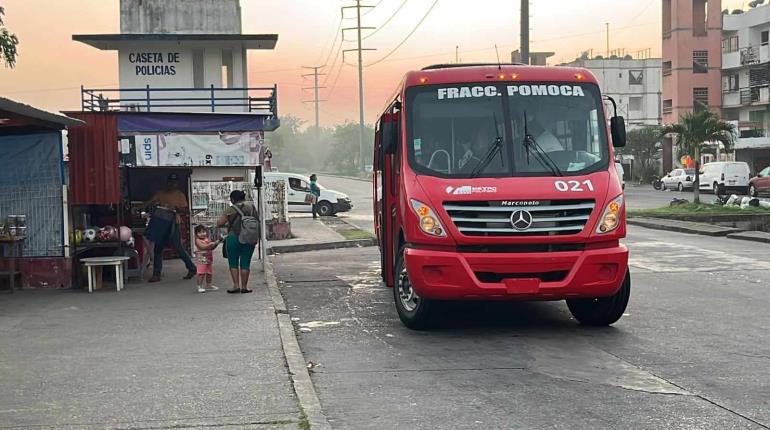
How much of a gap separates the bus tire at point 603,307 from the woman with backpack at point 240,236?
15.2 ft

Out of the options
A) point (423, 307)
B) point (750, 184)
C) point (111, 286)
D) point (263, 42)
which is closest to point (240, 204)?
point (111, 286)

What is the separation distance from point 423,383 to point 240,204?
19.7ft

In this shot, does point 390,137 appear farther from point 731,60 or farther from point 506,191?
point 731,60

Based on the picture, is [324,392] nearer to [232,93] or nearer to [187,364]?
[187,364]

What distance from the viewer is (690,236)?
2319cm

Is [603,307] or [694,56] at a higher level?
[694,56]

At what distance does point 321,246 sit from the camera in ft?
69.9

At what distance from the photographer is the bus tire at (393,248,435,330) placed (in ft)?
30.2

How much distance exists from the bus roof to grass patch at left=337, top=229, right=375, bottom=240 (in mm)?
13509

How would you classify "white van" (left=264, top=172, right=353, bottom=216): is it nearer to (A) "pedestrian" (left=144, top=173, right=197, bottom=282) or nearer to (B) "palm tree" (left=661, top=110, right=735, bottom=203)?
(B) "palm tree" (left=661, top=110, right=735, bottom=203)

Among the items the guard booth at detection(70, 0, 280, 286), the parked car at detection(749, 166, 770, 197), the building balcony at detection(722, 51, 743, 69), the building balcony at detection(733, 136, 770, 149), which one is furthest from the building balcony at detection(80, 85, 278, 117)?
the building balcony at detection(722, 51, 743, 69)

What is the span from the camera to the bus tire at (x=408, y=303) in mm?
9203

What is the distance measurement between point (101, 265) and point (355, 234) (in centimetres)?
1207

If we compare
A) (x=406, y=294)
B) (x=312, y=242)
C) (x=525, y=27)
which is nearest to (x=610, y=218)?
(x=406, y=294)
